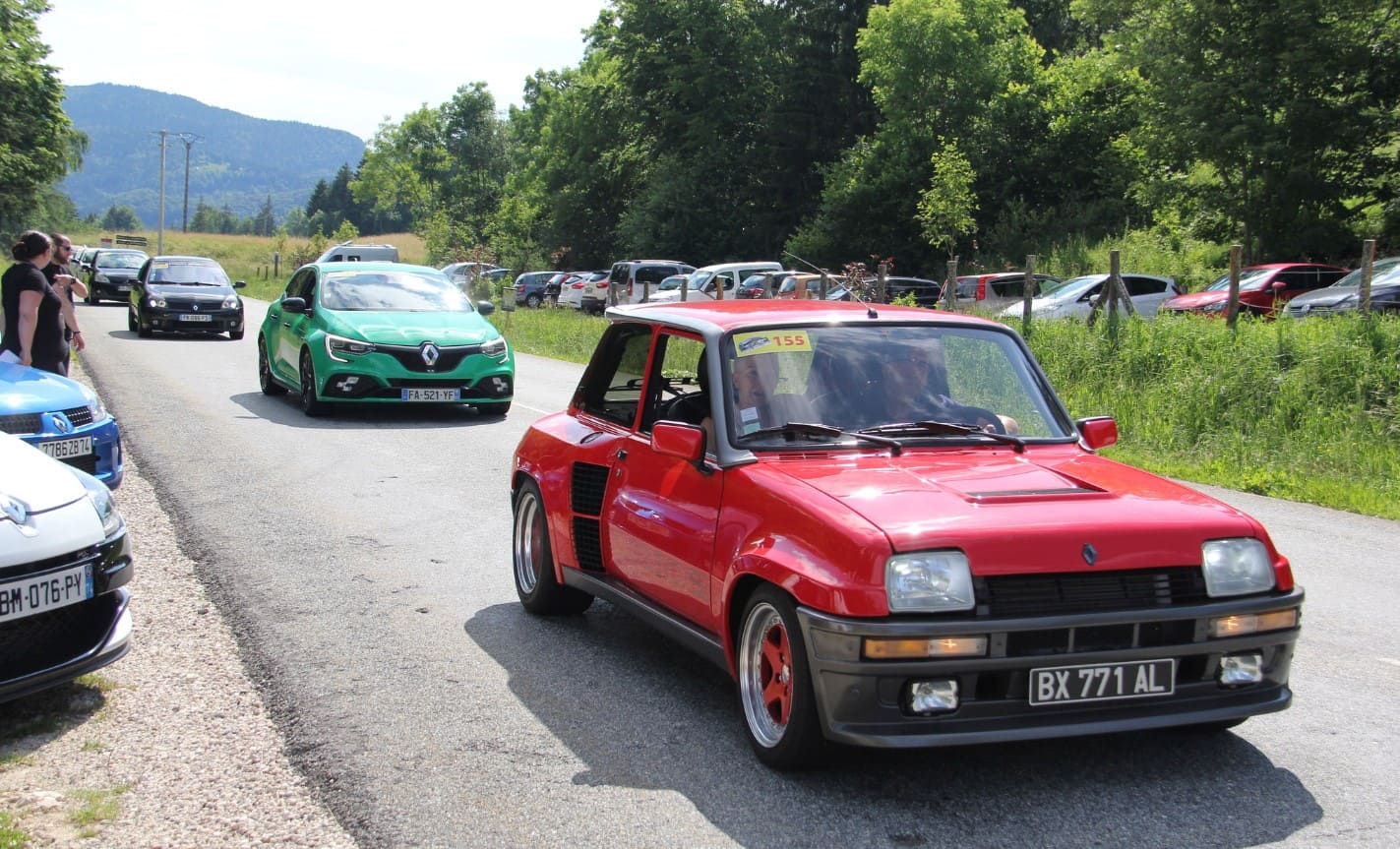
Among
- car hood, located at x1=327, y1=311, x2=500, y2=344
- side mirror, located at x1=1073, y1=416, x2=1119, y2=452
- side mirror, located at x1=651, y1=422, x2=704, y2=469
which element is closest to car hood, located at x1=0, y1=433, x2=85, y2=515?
side mirror, located at x1=651, y1=422, x2=704, y2=469

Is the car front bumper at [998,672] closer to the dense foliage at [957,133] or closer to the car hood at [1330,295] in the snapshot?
the car hood at [1330,295]

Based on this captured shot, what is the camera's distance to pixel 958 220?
137 feet

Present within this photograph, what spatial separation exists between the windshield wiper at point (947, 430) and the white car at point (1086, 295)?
67.8ft

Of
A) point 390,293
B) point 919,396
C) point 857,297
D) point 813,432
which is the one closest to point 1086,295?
point 857,297

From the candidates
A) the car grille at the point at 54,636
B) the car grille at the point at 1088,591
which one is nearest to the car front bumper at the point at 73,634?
the car grille at the point at 54,636

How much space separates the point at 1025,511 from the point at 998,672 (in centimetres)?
52

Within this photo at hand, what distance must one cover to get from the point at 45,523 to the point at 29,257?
6388 mm

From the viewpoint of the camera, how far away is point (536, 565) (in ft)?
21.6

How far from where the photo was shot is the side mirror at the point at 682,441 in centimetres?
485

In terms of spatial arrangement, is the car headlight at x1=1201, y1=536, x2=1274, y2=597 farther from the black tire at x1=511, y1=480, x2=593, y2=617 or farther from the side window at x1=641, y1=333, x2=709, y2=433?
the black tire at x1=511, y1=480, x2=593, y2=617

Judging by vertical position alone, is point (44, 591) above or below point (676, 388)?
below

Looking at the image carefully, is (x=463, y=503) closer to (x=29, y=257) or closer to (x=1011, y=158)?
(x=29, y=257)

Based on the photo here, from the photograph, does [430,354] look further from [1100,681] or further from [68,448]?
[1100,681]

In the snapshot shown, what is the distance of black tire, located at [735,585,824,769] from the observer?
4.16m
